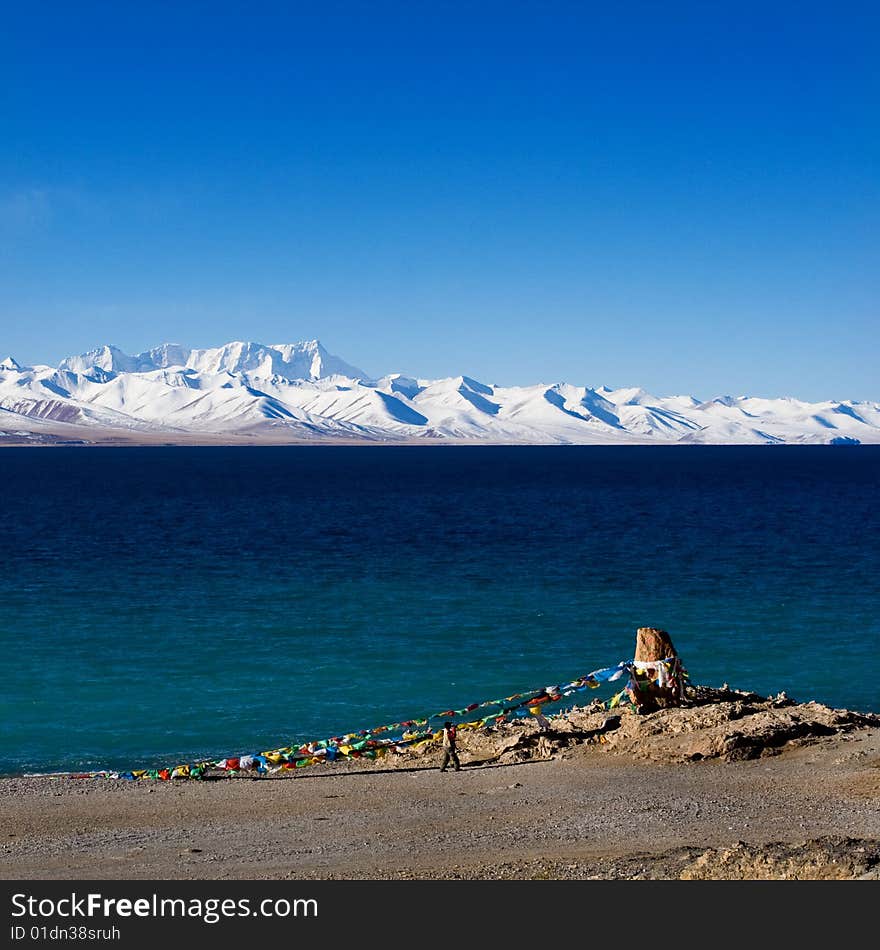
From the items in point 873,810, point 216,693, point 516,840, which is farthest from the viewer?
point 216,693

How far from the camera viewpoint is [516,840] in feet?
64.1

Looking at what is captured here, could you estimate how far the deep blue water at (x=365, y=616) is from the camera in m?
32.0

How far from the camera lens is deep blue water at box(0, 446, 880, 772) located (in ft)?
105

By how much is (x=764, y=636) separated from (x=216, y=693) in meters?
20.9

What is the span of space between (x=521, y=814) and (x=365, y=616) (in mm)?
24374

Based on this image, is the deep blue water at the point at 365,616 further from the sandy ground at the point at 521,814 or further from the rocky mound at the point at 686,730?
the sandy ground at the point at 521,814

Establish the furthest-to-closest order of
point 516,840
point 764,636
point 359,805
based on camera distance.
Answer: point 764,636
point 359,805
point 516,840

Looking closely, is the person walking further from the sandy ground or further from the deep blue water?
the deep blue water

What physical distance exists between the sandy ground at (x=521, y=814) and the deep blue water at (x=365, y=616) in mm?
5154

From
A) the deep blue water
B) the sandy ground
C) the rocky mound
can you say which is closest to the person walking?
the sandy ground

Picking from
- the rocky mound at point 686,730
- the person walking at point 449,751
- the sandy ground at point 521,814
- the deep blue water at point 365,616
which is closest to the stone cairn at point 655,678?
the rocky mound at point 686,730

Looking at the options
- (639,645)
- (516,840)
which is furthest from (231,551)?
(516,840)
